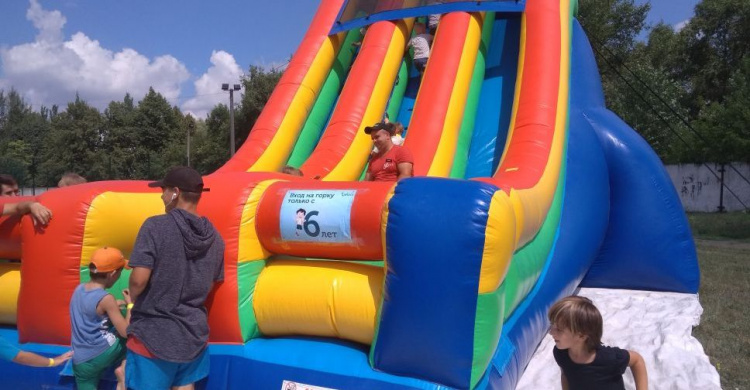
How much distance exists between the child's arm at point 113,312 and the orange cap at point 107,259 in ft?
0.41

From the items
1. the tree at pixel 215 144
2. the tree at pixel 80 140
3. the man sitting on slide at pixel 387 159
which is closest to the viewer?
the man sitting on slide at pixel 387 159

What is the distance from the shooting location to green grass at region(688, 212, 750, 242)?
415 inches

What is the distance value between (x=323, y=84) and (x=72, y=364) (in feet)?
12.1

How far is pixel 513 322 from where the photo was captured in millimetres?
2795

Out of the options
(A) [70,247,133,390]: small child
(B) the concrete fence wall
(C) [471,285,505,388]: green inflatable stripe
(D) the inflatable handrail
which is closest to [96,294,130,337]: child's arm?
(A) [70,247,133,390]: small child

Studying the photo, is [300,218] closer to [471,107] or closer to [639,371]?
[639,371]

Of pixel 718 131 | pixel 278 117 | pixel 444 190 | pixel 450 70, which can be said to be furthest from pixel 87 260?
pixel 718 131

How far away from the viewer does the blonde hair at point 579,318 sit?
1.78 m

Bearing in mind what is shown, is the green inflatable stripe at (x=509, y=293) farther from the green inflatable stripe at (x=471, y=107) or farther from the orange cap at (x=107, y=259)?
the orange cap at (x=107, y=259)

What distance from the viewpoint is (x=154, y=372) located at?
2082mm

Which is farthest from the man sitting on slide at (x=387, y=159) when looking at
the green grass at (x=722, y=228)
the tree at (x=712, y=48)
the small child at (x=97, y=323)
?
the tree at (x=712, y=48)

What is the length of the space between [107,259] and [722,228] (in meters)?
12.2

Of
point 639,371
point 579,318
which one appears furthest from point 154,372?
point 639,371

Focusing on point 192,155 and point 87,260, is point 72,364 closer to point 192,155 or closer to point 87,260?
point 87,260
